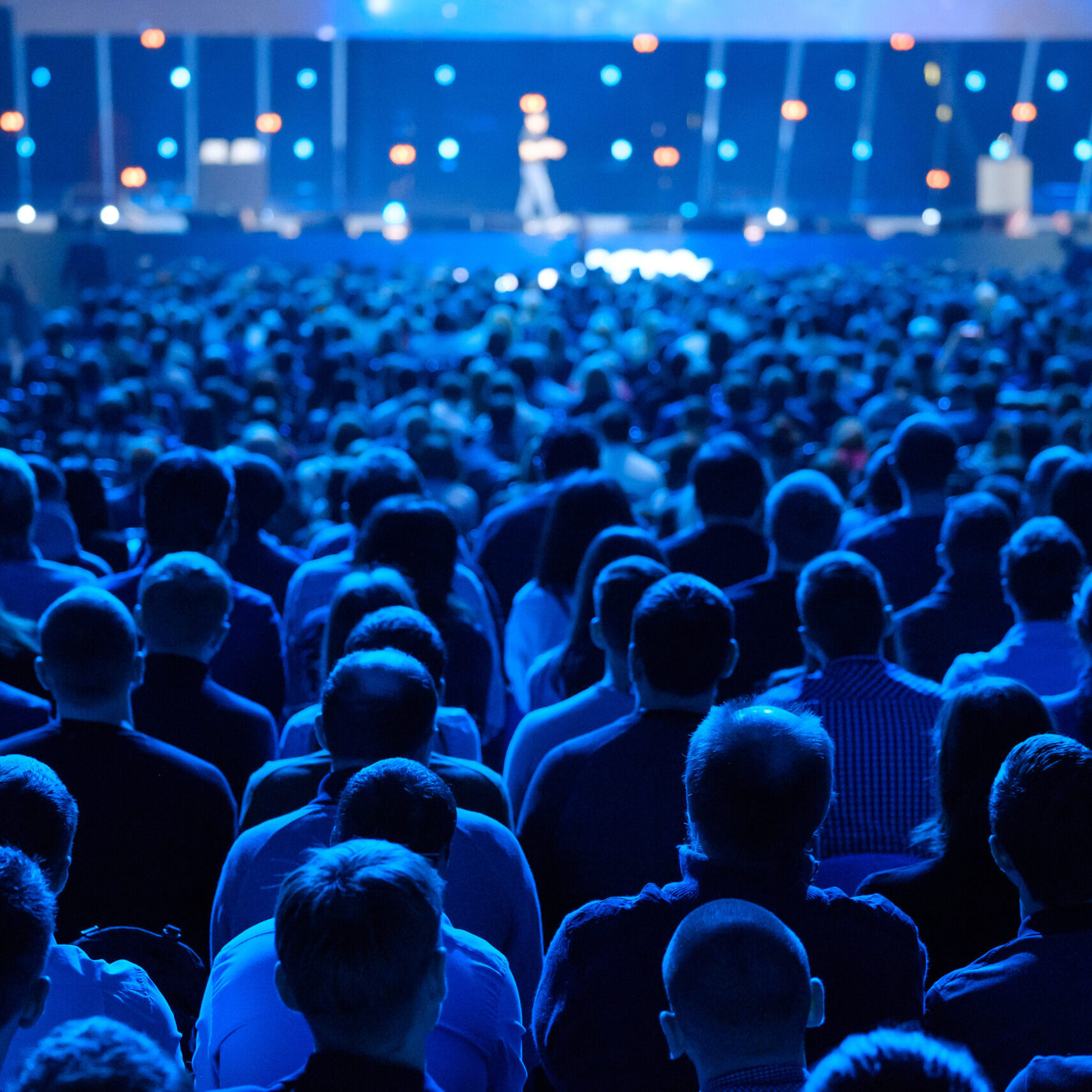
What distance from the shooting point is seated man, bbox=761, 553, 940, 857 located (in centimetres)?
304

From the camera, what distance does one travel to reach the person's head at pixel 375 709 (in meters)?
2.56

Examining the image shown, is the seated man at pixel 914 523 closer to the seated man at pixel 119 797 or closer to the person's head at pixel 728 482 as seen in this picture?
the person's head at pixel 728 482

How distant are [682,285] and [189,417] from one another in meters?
9.19

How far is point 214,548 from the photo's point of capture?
176 inches

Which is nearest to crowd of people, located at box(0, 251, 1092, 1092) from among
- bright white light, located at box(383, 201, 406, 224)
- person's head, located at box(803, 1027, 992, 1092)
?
person's head, located at box(803, 1027, 992, 1092)

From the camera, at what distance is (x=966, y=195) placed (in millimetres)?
28328

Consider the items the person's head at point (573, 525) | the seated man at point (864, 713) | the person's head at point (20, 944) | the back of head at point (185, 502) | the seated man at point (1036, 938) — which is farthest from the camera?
the person's head at point (573, 525)

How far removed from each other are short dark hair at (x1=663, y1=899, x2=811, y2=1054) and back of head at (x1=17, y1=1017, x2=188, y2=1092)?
0.60m

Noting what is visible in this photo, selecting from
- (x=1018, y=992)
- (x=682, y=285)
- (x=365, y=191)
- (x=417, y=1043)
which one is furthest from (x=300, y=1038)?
(x=365, y=191)

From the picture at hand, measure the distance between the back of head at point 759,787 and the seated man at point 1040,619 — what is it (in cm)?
162

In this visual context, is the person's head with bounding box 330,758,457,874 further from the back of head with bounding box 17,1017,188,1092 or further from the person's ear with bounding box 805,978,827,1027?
the back of head with bounding box 17,1017,188,1092

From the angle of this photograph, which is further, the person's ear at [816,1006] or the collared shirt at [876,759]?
the collared shirt at [876,759]

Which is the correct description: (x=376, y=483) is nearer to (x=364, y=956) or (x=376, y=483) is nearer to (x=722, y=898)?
(x=722, y=898)

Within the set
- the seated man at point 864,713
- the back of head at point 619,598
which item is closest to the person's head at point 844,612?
the seated man at point 864,713
